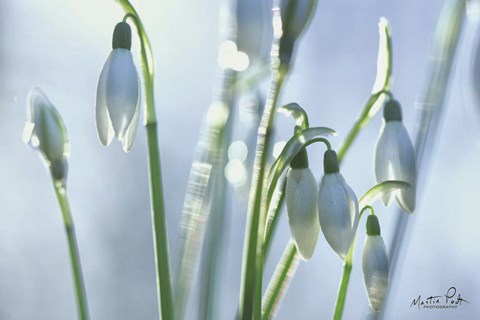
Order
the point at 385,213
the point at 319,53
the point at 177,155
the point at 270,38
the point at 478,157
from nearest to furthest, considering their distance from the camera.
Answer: the point at 270,38
the point at 385,213
the point at 478,157
the point at 319,53
the point at 177,155

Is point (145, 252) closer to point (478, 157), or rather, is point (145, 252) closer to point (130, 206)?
point (130, 206)

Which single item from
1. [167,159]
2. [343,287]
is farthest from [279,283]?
[167,159]

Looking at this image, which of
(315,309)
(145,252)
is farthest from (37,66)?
(315,309)

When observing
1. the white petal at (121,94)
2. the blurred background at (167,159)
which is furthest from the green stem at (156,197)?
the blurred background at (167,159)

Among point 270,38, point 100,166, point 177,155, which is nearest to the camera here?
point 270,38

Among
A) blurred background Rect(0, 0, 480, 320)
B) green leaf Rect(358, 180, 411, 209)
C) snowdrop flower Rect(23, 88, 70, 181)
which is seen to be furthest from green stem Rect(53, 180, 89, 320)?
blurred background Rect(0, 0, 480, 320)

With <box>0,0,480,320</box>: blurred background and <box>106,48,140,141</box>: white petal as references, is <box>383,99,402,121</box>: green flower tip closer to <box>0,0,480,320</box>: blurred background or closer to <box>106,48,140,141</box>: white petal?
<box>106,48,140,141</box>: white petal
